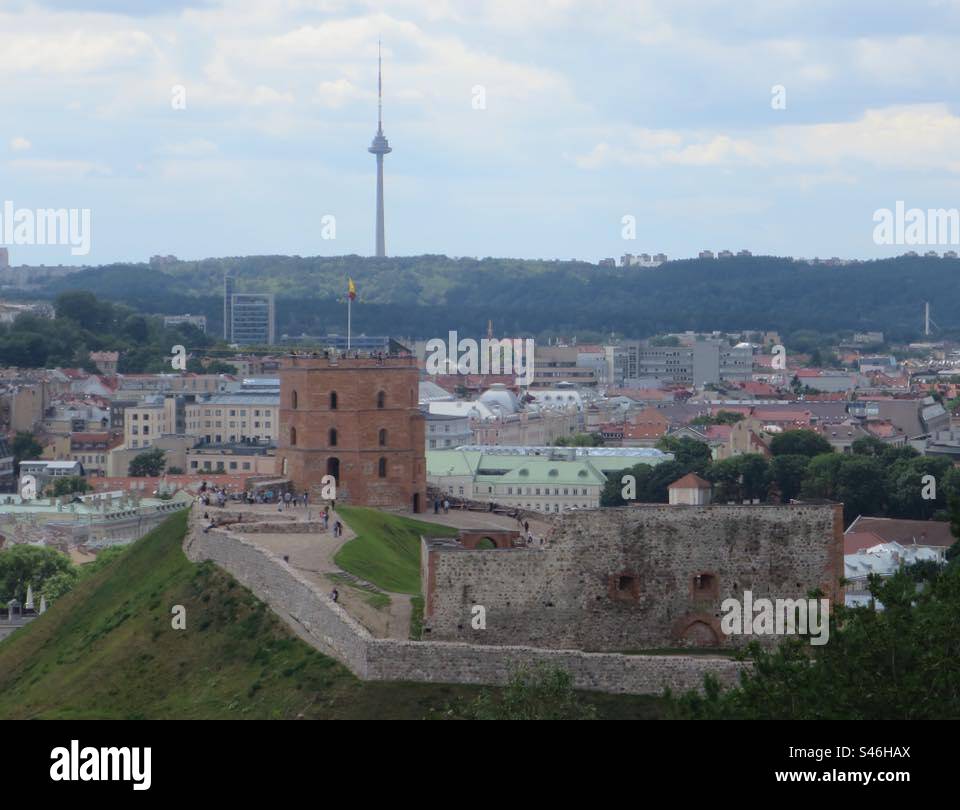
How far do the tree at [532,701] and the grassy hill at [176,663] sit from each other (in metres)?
0.74

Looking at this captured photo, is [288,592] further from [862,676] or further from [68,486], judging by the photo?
[68,486]

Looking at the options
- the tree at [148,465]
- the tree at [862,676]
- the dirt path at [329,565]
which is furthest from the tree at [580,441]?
the tree at [862,676]

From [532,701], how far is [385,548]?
18774 mm

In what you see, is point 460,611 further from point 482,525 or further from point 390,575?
point 482,525

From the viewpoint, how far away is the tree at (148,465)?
6319 inches

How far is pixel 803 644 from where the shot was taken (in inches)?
1597

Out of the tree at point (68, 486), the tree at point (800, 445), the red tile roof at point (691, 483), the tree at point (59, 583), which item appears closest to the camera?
the tree at point (59, 583)

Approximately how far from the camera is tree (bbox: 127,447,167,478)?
527 ft

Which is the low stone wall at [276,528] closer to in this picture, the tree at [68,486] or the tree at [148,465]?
the tree at [68,486]

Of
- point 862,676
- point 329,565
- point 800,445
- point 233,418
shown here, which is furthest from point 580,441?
point 862,676

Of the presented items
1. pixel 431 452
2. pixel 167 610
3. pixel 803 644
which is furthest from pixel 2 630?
pixel 431 452

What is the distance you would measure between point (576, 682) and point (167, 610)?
609 inches

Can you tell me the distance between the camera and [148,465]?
161 metres
